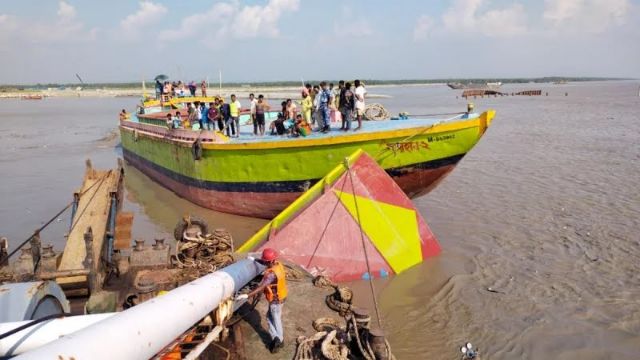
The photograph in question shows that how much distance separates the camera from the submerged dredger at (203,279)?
12.1ft

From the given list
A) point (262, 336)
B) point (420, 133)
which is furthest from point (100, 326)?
point (420, 133)

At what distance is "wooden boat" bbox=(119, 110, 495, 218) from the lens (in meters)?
9.32

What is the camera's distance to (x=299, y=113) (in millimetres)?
12156

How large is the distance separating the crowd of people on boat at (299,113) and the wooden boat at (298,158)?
0.40 meters

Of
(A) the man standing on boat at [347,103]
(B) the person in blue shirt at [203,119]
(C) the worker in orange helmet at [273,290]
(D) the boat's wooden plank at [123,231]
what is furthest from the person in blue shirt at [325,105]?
(C) the worker in orange helmet at [273,290]

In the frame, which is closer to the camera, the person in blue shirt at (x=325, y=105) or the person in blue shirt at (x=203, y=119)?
the person in blue shirt at (x=325, y=105)

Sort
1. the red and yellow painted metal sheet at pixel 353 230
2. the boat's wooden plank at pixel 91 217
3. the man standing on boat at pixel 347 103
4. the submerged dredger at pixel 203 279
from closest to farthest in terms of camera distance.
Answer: the submerged dredger at pixel 203 279 → the boat's wooden plank at pixel 91 217 → the red and yellow painted metal sheet at pixel 353 230 → the man standing on boat at pixel 347 103

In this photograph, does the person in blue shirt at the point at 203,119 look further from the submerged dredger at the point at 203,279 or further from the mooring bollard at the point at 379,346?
the mooring bollard at the point at 379,346

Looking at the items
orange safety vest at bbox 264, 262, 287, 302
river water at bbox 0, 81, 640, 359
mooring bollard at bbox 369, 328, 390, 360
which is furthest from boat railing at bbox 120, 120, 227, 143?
mooring bollard at bbox 369, 328, 390, 360

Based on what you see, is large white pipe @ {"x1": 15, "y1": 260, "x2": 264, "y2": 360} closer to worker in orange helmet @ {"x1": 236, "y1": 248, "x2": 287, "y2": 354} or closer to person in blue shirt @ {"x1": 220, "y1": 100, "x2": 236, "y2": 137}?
worker in orange helmet @ {"x1": 236, "y1": 248, "x2": 287, "y2": 354}

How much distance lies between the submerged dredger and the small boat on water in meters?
1.16

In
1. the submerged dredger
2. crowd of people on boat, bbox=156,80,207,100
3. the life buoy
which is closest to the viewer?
the submerged dredger

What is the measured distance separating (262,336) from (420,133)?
531cm

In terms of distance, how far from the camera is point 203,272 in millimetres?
6637
